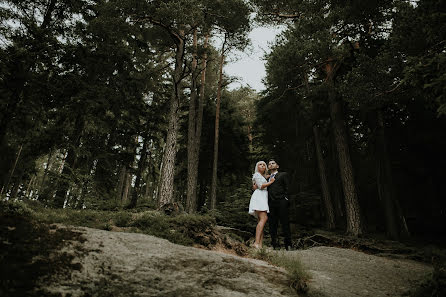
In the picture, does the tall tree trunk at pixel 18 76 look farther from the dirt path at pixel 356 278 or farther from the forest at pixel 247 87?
the dirt path at pixel 356 278

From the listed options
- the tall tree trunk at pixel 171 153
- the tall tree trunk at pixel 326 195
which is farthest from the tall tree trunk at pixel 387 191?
the tall tree trunk at pixel 171 153

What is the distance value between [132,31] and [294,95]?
1142cm

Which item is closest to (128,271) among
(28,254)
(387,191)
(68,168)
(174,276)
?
(174,276)

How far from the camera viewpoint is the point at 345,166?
10961mm

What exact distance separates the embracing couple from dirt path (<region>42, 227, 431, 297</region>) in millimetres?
1961

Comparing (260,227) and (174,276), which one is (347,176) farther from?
(174,276)

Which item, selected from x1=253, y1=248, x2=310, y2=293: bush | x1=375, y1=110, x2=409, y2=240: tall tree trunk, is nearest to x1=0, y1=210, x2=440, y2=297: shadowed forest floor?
x1=253, y1=248, x2=310, y2=293: bush

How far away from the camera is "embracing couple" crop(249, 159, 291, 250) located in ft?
20.2

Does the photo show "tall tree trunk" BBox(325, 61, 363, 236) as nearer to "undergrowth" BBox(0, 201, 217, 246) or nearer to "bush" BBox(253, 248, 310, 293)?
"bush" BBox(253, 248, 310, 293)

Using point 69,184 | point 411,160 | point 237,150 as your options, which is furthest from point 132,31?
point 411,160

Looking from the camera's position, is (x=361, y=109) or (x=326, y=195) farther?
(x=326, y=195)

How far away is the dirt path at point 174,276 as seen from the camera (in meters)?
2.27

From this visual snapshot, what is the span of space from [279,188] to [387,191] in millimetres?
8949

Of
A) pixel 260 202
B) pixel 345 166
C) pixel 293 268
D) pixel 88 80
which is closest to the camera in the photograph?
pixel 293 268
